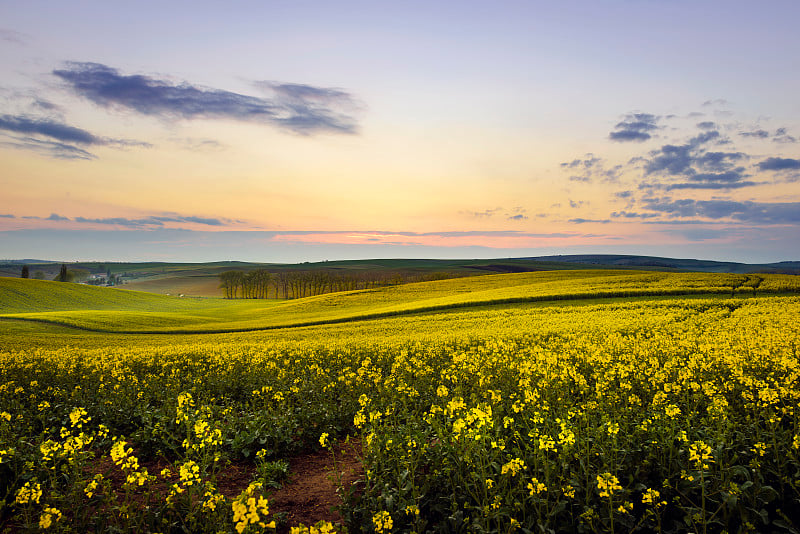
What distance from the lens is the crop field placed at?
15.6 feet

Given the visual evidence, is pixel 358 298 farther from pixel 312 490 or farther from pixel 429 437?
pixel 429 437

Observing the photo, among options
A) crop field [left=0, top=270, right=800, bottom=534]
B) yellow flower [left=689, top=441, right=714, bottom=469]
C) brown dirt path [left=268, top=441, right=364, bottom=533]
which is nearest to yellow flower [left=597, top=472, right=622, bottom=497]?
crop field [left=0, top=270, right=800, bottom=534]

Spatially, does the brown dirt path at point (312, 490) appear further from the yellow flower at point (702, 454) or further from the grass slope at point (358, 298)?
the grass slope at point (358, 298)

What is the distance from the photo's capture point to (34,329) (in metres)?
41.3

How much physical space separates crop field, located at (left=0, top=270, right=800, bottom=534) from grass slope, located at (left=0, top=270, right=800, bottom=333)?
78.9 ft

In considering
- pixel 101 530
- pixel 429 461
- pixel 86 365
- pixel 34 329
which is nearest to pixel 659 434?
pixel 429 461

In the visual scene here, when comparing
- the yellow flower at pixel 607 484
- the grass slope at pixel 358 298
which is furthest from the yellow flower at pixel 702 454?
the grass slope at pixel 358 298

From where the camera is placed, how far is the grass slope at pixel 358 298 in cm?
4288

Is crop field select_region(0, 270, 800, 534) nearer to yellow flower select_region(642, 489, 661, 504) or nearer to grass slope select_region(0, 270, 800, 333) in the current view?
yellow flower select_region(642, 489, 661, 504)

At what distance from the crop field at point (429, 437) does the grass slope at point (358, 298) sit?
2406cm

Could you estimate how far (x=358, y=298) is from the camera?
64750mm

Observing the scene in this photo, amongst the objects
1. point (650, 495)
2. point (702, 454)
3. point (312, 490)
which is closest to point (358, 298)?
point (312, 490)

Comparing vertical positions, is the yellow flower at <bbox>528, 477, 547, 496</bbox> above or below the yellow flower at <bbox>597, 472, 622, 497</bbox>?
below

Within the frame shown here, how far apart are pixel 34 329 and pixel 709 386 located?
5349 centimetres
